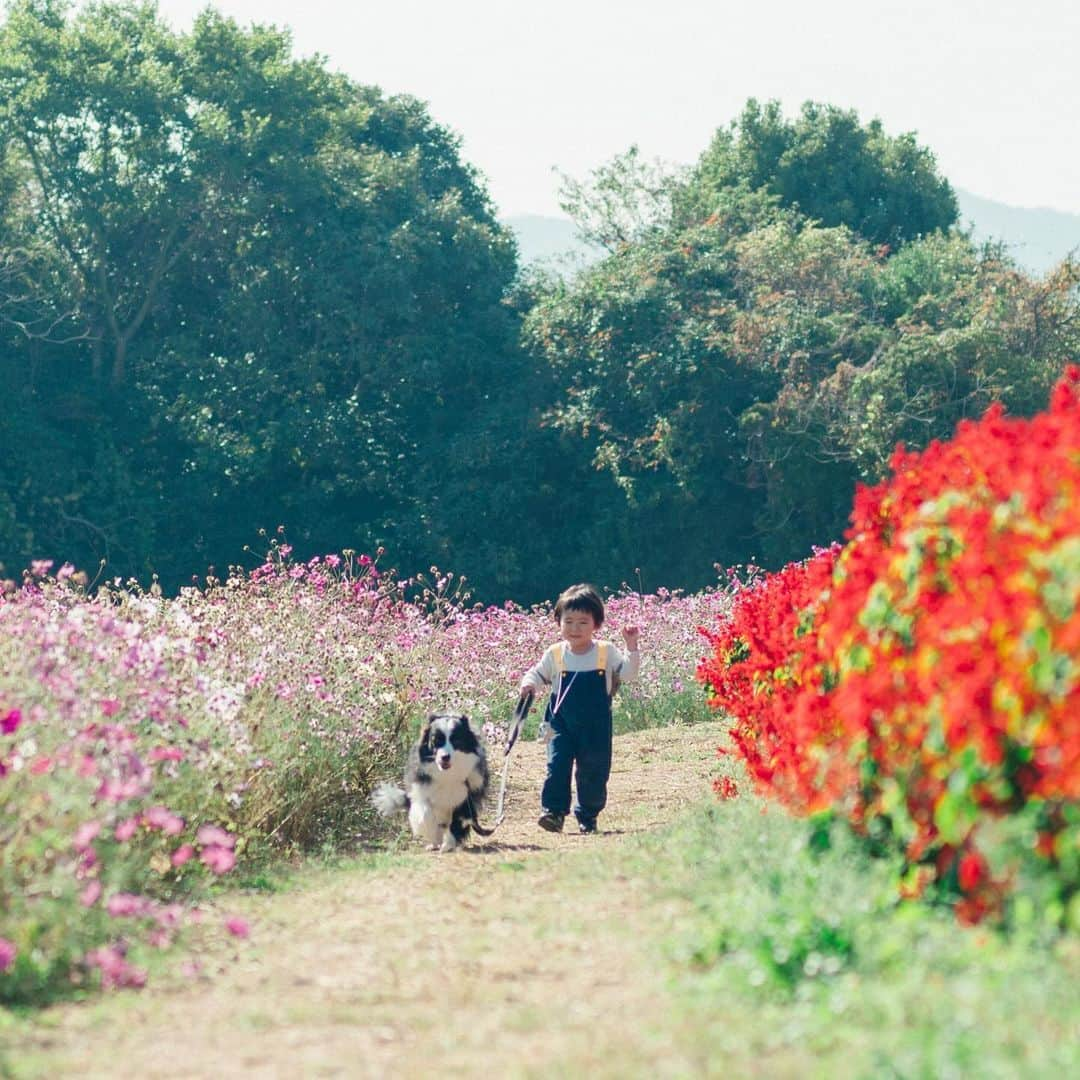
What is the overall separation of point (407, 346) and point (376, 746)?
1815cm

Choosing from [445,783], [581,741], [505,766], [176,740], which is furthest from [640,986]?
[581,741]

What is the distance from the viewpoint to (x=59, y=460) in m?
25.7

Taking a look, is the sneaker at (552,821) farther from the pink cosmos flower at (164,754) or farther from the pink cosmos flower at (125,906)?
the pink cosmos flower at (125,906)

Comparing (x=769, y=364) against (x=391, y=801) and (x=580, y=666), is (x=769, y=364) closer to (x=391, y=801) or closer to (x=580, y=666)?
(x=580, y=666)

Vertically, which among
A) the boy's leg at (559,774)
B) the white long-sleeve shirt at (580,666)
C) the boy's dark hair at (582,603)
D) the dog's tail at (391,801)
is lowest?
the dog's tail at (391,801)

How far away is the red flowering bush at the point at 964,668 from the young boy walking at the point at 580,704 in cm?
299

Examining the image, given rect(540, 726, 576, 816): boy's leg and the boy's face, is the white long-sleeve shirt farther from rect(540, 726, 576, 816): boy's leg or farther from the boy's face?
rect(540, 726, 576, 816): boy's leg

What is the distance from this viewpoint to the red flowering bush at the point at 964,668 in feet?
12.5

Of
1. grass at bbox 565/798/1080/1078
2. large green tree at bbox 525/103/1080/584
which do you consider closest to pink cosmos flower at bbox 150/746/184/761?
grass at bbox 565/798/1080/1078

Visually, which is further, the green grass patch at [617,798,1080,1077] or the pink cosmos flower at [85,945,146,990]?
the pink cosmos flower at [85,945,146,990]

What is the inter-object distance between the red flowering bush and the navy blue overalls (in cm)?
299

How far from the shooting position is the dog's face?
8.16m

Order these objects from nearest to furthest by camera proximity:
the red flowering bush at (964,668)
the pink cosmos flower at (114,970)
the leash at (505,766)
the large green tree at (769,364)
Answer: the red flowering bush at (964,668)
the pink cosmos flower at (114,970)
the leash at (505,766)
the large green tree at (769,364)

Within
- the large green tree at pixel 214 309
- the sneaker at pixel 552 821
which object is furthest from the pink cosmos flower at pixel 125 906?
the large green tree at pixel 214 309
